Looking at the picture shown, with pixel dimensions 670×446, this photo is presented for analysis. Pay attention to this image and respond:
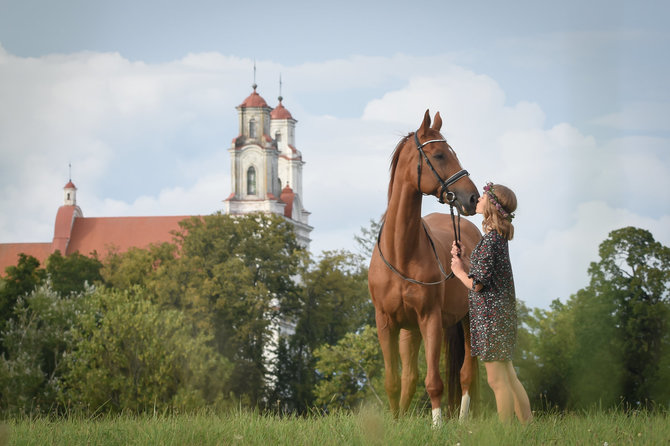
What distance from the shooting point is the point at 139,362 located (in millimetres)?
50125

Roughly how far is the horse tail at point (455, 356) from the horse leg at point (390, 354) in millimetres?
1687

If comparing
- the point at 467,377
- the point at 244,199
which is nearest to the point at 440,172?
the point at 467,377

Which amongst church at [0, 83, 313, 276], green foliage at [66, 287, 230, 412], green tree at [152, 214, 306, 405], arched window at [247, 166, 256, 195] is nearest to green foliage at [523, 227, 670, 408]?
green foliage at [66, 287, 230, 412]

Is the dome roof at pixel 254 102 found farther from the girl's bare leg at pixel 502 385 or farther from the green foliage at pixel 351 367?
the girl's bare leg at pixel 502 385

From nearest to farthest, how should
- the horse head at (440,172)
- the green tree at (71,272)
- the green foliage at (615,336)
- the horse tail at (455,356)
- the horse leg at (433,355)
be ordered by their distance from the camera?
1. the horse head at (440,172)
2. the horse leg at (433,355)
3. the horse tail at (455,356)
4. the green foliage at (615,336)
5. the green tree at (71,272)

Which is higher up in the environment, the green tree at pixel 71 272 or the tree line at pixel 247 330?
the green tree at pixel 71 272

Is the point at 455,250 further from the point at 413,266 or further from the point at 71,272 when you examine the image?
the point at 71,272

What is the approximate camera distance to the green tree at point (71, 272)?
61.8 m

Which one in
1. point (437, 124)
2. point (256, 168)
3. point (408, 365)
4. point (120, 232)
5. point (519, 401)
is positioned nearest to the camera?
point (519, 401)

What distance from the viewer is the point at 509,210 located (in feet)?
24.0

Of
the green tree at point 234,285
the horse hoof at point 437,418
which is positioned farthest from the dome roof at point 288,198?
the horse hoof at point 437,418

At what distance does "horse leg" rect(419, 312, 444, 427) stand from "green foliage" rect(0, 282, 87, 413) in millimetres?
44024

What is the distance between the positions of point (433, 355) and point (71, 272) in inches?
2317

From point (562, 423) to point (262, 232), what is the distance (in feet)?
173
